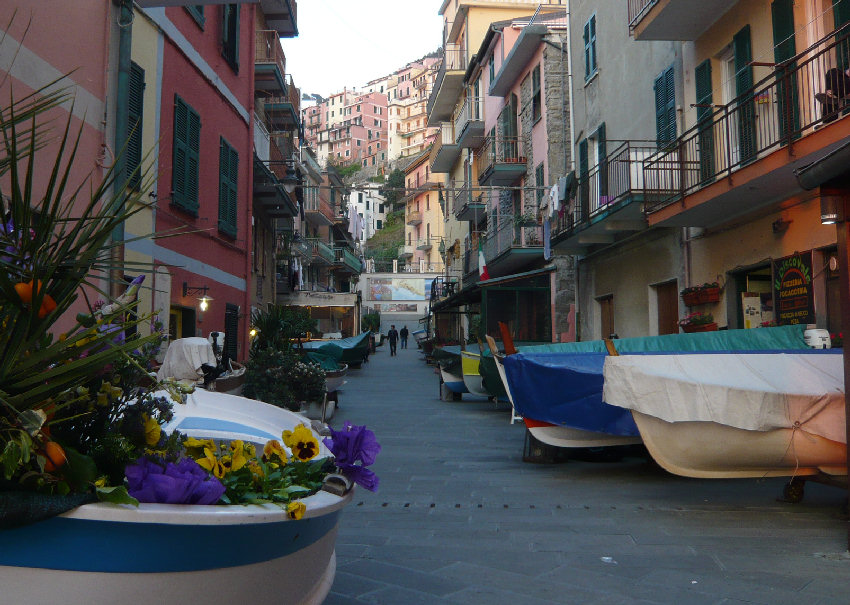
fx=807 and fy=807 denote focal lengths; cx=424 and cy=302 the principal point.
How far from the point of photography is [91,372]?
2.21 m

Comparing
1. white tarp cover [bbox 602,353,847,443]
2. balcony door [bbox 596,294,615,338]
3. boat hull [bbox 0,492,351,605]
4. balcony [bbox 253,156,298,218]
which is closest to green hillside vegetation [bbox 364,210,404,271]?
balcony [bbox 253,156,298,218]

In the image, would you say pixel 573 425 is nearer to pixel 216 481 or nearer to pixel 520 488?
pixel 520 488

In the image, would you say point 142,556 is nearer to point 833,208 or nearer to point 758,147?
point 833,208

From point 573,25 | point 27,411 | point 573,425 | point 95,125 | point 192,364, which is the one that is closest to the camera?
point 27,411

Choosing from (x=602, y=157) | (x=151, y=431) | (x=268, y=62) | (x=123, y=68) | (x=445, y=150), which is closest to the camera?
(x=151, y=431)

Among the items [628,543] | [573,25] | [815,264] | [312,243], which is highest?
[573,25]

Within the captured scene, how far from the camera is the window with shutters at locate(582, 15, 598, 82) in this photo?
20.0 meters

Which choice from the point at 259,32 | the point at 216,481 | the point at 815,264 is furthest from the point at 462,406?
the point at 216,481

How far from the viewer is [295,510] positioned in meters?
2.57

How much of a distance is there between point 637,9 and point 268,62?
11.3 meters

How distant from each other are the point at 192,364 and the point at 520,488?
12.3ft

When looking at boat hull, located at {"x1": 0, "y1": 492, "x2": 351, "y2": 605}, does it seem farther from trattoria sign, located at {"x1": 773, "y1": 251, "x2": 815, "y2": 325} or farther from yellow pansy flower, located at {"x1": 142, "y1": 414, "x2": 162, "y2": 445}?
trattoria sign, located at {"x1": 773, "y1": 251, "x2": 815, "y2": 325}

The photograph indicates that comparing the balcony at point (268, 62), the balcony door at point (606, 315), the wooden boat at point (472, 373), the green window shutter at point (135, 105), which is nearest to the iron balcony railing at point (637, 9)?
the balcony door at point (606, 315)

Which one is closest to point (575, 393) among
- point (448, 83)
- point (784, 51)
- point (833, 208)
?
point (833, 208)
